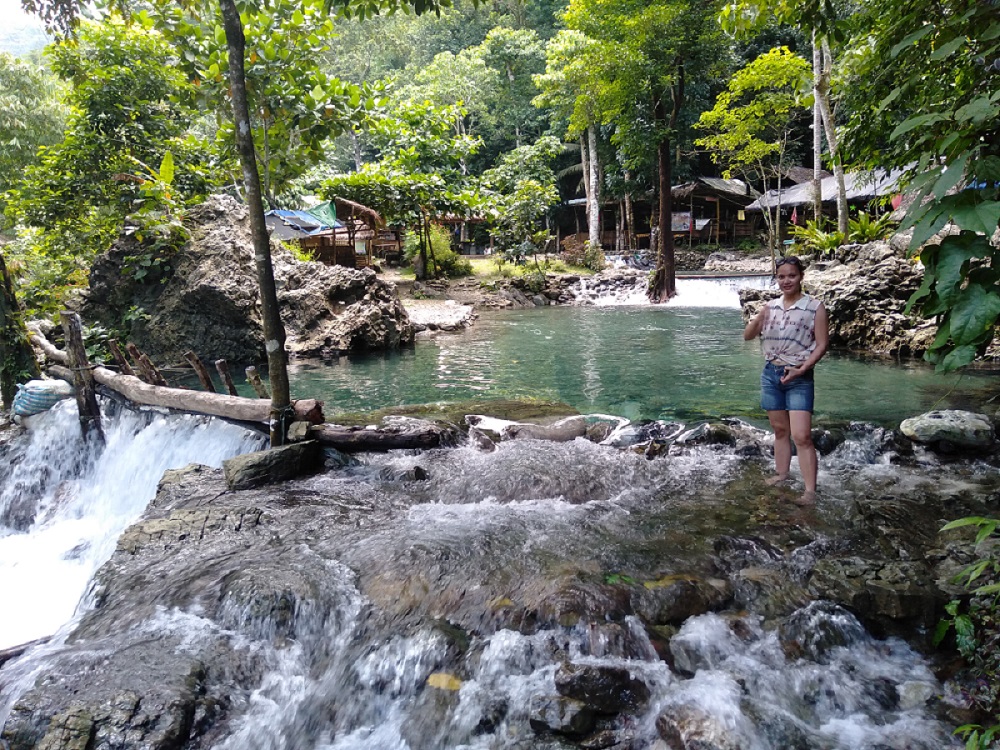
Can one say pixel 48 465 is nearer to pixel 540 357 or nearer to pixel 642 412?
pixel 642 412

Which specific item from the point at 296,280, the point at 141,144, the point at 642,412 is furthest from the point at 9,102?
the point at 642,412

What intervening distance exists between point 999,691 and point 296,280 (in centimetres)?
1511

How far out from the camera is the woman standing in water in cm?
514

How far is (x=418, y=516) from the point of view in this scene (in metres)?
5.82

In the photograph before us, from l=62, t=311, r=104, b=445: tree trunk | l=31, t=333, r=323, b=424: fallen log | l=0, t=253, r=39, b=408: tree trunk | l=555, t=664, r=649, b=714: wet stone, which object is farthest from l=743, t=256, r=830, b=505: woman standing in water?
l=0, t=253, r=39, b=408: tree trunk

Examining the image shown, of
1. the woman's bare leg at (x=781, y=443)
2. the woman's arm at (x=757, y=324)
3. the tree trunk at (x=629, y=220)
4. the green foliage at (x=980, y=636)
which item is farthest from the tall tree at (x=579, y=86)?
the green foliage at (x=980, y=636)

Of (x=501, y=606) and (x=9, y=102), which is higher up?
(x=9, y=102)

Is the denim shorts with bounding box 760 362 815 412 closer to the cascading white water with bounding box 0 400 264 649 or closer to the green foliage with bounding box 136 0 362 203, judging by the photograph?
the green foliage with bounding box 136 0 362 203

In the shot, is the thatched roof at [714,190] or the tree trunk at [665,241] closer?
the tree trunk at [665,241]

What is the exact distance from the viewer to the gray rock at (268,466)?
250 inches

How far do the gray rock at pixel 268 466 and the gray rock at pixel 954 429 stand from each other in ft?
22.6

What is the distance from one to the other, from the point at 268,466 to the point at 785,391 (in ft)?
17.0

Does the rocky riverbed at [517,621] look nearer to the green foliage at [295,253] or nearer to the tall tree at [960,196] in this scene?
the tall tree at [960,196]

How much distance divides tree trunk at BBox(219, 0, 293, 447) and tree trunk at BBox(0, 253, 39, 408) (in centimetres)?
572
